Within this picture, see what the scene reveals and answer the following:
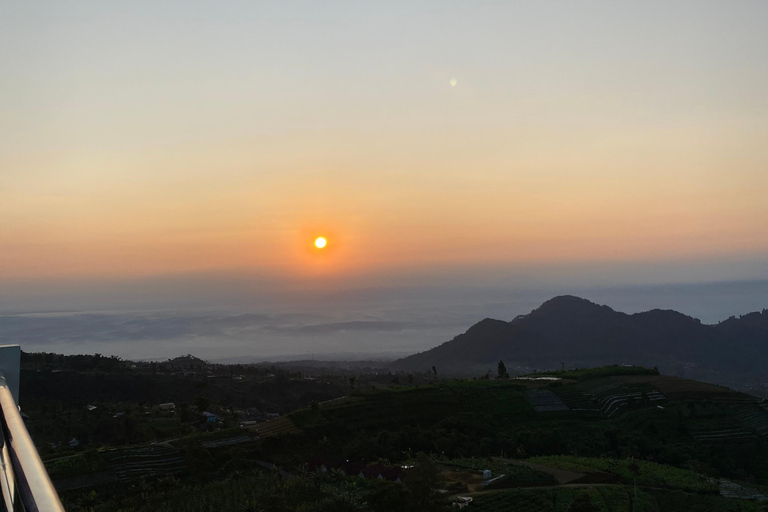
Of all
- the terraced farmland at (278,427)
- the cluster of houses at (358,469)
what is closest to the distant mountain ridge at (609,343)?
the terraced farmland at (278,427)

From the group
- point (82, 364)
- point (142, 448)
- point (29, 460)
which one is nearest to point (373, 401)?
point (142, 448)

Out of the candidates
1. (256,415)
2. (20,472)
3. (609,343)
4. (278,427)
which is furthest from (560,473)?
(609,343)

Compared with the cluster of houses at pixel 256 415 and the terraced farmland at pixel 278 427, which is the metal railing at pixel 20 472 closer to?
the terraced farmland at pixel 278 427

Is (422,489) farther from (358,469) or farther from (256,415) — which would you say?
(256,415)

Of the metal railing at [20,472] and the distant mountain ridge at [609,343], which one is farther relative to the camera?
the distant mountain ridge at [609,343]

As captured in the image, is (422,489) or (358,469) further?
(358,469)

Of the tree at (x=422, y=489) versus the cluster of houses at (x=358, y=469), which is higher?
the tree at (x=422, y=489)
